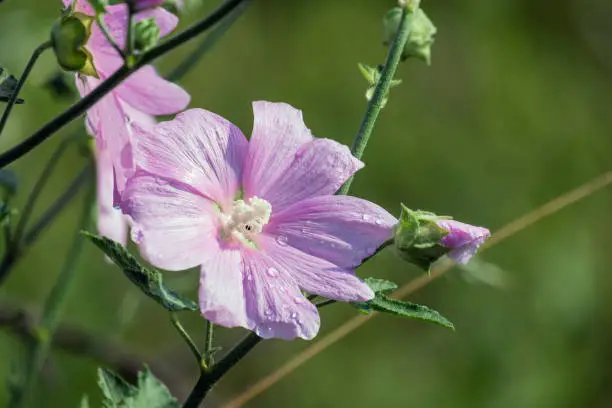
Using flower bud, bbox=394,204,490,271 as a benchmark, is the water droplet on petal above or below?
below

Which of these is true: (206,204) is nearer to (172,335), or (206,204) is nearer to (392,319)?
(172,335)

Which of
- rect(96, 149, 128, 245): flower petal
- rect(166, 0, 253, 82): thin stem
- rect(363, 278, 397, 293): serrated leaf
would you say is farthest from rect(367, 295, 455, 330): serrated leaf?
rect(166, 0, 253, 82): thin stem

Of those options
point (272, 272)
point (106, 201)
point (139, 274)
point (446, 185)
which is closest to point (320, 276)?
point (272, 272)

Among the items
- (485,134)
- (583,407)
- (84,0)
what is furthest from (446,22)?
(84,0)

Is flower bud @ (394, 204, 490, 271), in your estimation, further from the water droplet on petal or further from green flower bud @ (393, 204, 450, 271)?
the water droplet on petal

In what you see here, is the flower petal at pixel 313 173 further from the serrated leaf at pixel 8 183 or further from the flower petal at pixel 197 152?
the serrated leaf at pixel 8 183

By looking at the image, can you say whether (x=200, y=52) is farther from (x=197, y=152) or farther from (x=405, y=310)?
(x=405, y=310)
